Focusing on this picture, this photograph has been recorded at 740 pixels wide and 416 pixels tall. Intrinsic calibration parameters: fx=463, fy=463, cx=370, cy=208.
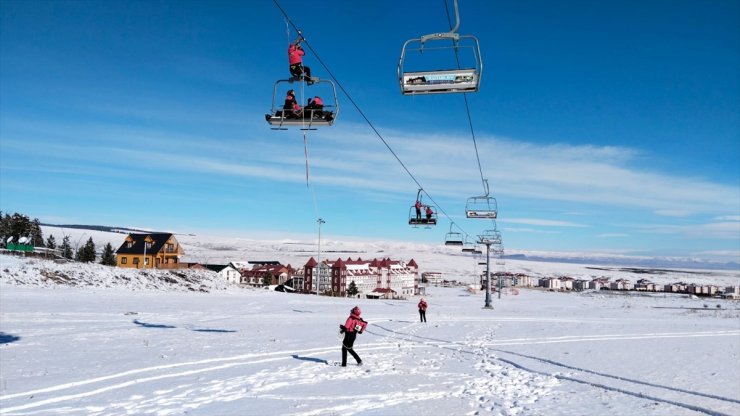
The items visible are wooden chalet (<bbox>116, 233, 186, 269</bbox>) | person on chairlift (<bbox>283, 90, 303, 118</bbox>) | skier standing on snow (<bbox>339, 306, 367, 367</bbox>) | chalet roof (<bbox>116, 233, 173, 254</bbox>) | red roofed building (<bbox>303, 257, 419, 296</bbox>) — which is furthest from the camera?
red roofed building (<bbox>303, 257, 419, 296</bbox>)

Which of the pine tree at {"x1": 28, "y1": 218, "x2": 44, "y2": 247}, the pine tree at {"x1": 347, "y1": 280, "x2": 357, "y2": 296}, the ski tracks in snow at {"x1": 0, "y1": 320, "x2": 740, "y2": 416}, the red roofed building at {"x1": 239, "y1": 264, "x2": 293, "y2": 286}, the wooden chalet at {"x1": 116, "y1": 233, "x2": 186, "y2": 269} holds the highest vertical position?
the pine tree at {"x1": 28, "y1": 218, "x2": 44, "y2": 247}

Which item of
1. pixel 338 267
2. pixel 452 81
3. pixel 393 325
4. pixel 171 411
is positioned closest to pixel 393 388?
pixel 171 411

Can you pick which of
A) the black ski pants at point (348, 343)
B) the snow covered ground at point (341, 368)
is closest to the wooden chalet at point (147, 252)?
the snow covered ground at point (341, 368)

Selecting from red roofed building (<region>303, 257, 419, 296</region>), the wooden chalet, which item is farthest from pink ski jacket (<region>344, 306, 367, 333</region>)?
red roofed building (<region>303, 257, 419, 296</region>)

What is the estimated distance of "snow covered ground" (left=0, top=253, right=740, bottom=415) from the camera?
10.1 m

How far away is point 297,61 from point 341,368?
350 inches

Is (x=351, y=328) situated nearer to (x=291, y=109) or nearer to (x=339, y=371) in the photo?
(x=339, y=371)

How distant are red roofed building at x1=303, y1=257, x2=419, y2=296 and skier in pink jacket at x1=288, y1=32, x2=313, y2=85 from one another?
89.5 metres

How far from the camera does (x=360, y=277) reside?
367ft

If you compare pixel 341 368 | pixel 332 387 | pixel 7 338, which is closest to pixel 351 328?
pixel 341 368

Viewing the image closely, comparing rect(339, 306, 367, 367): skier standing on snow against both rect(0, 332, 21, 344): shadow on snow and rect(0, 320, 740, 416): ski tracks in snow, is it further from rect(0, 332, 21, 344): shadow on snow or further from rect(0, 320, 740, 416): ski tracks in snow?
rect(0, 332, 21, 344): shadow on snow

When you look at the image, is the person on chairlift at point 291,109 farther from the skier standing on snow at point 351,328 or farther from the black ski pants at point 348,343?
the black ski pants at point 348,343

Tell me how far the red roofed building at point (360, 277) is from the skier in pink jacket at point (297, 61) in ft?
294

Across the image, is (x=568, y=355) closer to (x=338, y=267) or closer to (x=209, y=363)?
(x=209, y=363)
